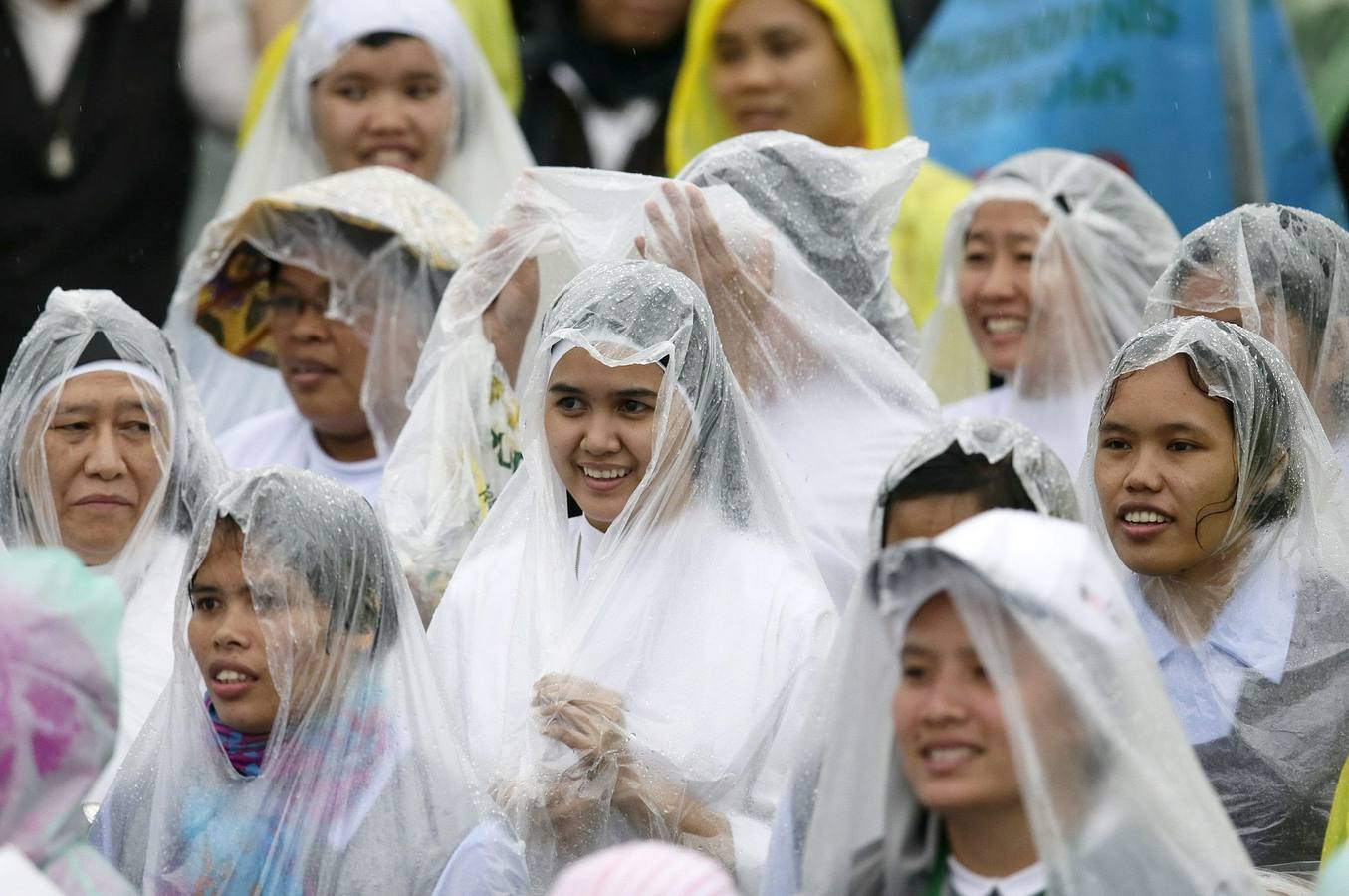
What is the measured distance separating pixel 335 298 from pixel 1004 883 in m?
3.28

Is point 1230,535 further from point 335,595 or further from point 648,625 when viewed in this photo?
point 335,595

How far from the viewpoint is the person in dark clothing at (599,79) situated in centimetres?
786

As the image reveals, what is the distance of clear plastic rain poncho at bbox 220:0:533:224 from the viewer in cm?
723

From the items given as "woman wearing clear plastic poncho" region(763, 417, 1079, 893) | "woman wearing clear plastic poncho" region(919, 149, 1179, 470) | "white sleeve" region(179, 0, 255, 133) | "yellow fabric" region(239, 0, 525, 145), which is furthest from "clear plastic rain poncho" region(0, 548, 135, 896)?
"yellow fabric" region(239, 0, 525, 145)

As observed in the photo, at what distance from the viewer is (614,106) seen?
790 centimetres

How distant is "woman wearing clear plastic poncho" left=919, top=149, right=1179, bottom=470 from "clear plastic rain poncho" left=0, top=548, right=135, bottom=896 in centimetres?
311

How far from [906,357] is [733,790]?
175 cm

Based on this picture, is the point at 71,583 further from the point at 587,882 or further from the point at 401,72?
the point at 401,72

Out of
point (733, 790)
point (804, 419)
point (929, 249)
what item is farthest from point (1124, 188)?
point (733, 790)

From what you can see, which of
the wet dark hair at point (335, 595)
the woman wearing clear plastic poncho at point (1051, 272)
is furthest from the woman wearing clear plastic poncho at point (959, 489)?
the woman wearing clear plastic poncho at point (1051, 272)

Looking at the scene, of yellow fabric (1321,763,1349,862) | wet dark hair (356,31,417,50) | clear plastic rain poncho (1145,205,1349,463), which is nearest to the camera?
yellow fabric (1321,763,1349,862)

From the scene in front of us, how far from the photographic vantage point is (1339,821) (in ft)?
14.8

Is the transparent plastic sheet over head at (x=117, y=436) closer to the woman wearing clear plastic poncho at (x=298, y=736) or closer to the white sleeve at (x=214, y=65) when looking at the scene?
the woman wearing clear plastic poncho at (x=298, y=736)

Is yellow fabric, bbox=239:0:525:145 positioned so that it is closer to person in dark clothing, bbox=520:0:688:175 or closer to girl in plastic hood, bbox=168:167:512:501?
person in dark clothing, bbox=520:0:688:175
